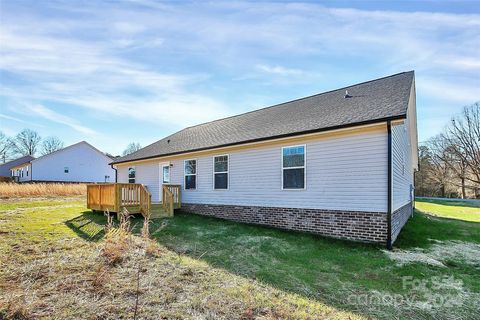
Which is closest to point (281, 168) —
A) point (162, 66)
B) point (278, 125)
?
point (278, 125)

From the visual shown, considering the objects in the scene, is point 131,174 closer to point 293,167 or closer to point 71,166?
point 293,167

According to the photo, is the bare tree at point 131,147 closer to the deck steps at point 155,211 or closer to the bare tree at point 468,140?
the deck steps at point 155,211

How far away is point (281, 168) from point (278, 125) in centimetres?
200

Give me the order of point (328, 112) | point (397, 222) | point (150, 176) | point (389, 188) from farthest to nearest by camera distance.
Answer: point (150, 176) < point (328, 112) < point (397, 222) < point (389, 188)

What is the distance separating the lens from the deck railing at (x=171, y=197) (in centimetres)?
1173

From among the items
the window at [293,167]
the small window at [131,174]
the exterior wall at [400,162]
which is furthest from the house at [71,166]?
the exterior wall at [400,162]

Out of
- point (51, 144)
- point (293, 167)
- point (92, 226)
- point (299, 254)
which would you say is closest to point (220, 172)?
point (293, 167)

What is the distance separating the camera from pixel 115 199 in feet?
34.8

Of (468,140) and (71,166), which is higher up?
(468,140)

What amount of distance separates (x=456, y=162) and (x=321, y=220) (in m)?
37.0

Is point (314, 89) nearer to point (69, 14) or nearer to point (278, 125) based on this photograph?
point (278, 125)

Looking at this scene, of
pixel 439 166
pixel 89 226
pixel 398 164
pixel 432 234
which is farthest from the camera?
pixel 439 166

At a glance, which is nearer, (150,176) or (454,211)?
(150,176)

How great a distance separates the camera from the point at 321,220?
27.2 ft
